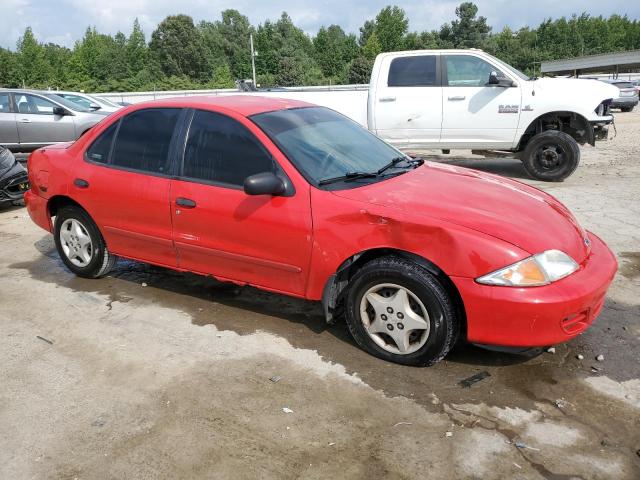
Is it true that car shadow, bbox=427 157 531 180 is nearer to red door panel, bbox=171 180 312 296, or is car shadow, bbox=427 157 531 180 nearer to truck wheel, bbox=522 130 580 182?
truck wheel, bbox=522 130 580 182

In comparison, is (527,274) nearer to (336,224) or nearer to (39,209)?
(336,224)

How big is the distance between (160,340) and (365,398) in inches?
61.6

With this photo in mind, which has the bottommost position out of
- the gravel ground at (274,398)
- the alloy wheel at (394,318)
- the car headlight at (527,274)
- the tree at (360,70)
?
the gravel ground at (274,398)

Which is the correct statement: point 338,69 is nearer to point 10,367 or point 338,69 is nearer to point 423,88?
point 423,88

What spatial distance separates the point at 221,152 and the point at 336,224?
1085 millimetres

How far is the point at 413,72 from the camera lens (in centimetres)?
916

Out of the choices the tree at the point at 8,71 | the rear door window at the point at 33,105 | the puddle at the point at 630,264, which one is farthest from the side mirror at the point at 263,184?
the tree at the point at 8,71

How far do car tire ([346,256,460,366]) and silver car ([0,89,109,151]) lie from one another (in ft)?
Answer: 32.6

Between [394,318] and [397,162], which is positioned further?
[397,162]

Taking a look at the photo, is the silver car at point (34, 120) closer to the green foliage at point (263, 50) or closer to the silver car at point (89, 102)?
the silver car at point (89, 102)

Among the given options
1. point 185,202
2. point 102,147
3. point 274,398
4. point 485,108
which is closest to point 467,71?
point 485,108

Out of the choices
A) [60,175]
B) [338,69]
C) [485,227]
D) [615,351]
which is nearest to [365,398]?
[485,227]

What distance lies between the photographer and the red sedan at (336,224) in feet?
9.97

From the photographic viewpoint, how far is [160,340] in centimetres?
379
